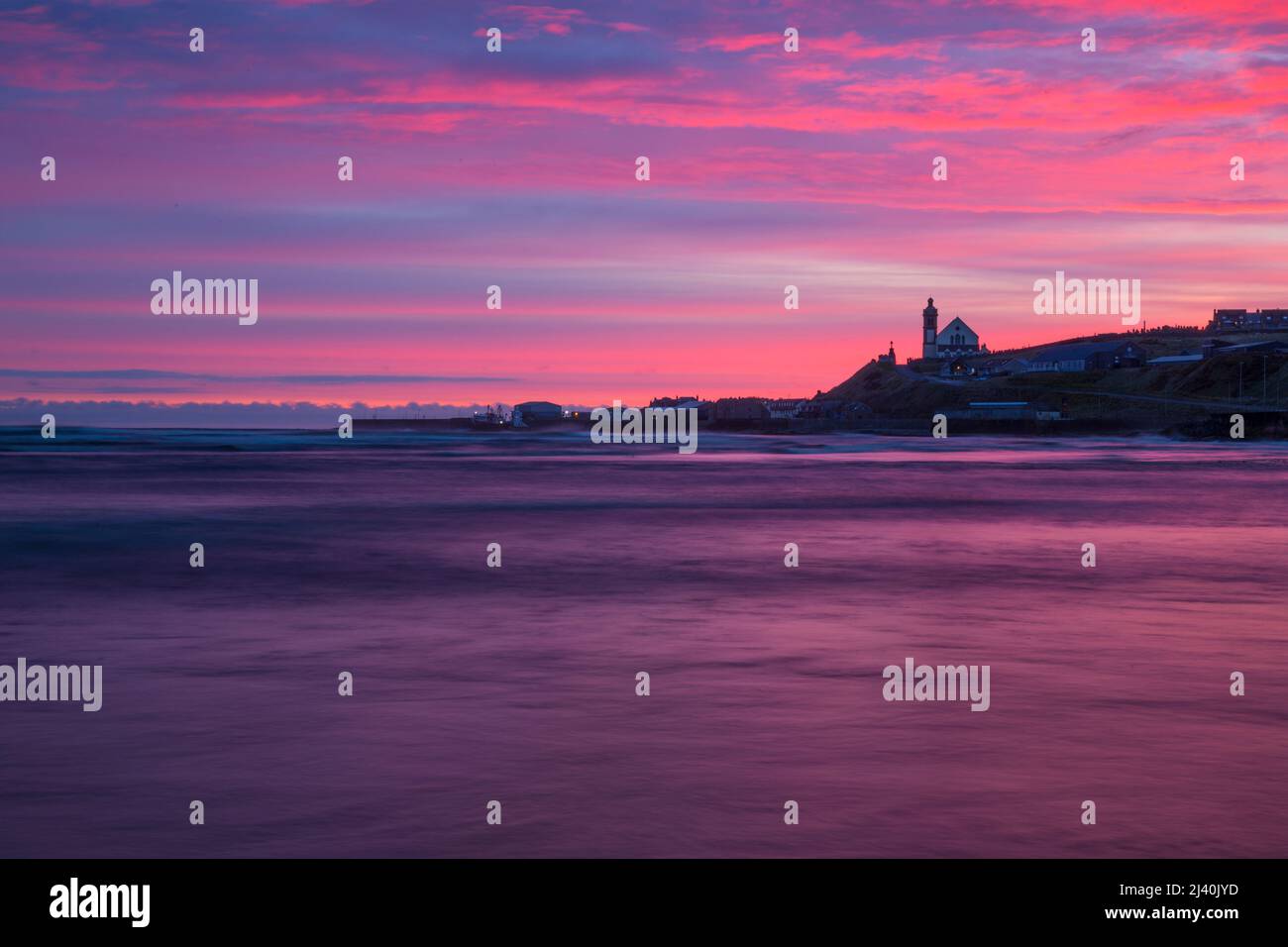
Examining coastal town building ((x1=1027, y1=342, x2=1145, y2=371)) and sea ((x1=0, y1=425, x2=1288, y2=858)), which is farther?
coastal town building ((x1=1027, y1=342, x2=1145, y2=371))

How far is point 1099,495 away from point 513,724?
39.5m

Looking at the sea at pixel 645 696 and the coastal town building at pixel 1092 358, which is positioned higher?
the coastal town building at pixel 1092 358

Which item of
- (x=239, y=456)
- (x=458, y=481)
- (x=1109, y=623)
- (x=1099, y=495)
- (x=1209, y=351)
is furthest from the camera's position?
(x=1209, y=351)

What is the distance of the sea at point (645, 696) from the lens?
29.1ft

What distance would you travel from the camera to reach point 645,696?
508 inches

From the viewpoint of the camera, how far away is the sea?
8.86 meters

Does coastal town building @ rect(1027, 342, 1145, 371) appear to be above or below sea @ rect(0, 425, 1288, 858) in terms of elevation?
above

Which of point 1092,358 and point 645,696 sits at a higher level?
point 1092,358

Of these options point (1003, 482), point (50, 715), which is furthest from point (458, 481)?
point (50, 715)

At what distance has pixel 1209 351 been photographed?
585 ft

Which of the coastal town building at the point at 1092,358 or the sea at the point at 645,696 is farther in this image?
the coastal town building at the point at 1092,358
